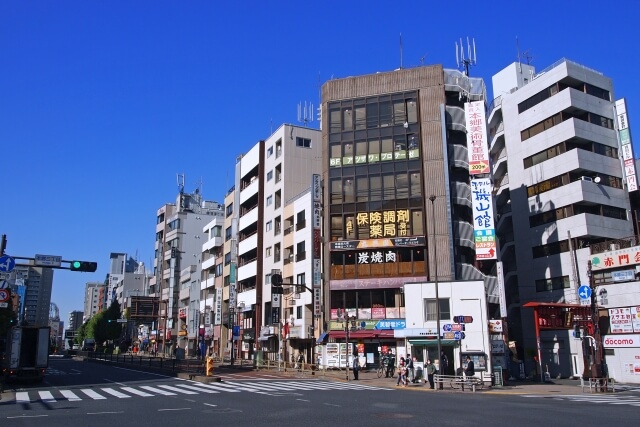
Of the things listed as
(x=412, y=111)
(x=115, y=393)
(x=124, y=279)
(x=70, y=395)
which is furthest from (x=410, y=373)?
(x=124, y=279)

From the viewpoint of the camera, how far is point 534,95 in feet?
186

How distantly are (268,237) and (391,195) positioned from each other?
20.9 metres

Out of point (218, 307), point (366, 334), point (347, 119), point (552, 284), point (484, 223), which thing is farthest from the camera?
point (218, 307)

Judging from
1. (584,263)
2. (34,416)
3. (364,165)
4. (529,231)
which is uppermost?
(364,165)

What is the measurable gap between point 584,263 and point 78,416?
145ft

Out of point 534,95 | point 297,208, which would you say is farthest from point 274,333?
point 534,95

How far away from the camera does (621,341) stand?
4031cm

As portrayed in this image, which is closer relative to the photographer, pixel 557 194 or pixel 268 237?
pixel 557 194

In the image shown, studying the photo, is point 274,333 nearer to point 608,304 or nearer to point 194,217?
point 608,304

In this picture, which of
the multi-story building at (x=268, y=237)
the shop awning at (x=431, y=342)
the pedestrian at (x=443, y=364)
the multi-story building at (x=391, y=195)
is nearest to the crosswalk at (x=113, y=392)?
the pedestrian at (x=443, y=364)

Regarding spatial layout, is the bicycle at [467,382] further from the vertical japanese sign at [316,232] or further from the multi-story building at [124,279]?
the multi-story building at [124,279]

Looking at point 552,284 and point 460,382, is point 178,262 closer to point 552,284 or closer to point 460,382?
point 552,284

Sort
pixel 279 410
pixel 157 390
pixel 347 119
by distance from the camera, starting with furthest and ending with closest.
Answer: pixel 347 119
pixel 157 390
pixel 279 410

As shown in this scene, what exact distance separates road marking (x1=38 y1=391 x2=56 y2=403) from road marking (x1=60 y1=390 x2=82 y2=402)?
56 centimetres
